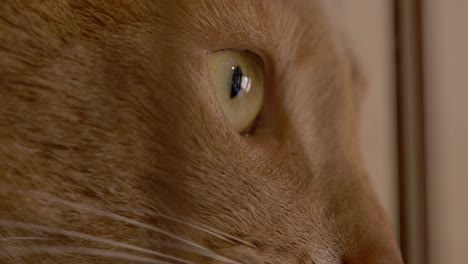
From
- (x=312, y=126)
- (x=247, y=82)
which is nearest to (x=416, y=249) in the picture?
(x=312, y=126)

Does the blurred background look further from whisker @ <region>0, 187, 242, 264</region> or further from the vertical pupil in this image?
whisker @ <region>0, 187, 242, 264</region>

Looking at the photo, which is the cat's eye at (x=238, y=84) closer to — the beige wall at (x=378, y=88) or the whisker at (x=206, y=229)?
the whisker at (x=206, y=229)

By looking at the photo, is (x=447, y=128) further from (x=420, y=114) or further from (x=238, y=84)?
(x=238, y=84)

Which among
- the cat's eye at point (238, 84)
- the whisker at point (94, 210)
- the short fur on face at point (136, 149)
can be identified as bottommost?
the whisker at point (94, 210)

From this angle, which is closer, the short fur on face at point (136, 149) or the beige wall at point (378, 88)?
the short fur on face at point (136, 149)

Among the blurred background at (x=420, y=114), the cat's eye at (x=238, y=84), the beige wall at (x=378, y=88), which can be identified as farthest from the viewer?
the beige wall at (x=378, y=88)

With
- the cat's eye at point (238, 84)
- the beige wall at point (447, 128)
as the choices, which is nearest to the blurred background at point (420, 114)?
the beige wall at point (447, 128)

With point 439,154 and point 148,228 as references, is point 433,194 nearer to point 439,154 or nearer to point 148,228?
point 439,154

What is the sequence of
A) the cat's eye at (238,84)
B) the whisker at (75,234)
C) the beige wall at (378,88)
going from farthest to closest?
the beige wall at (378,88), the cat's eye at (238,84), the whisker at (75,234)

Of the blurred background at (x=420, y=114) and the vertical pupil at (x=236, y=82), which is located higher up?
the blurred background at (x=420, y=114)
